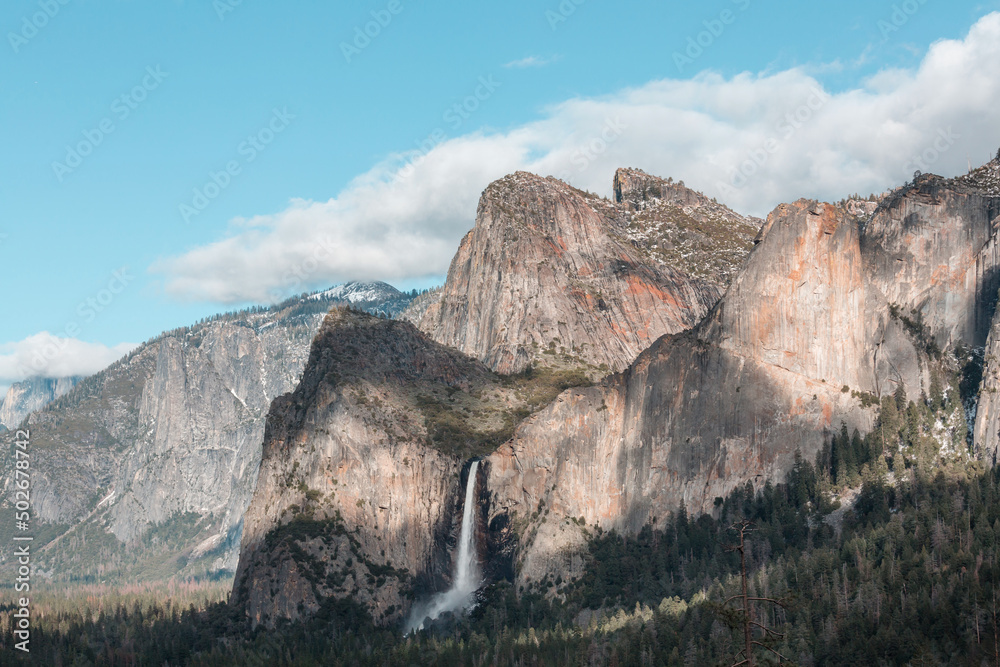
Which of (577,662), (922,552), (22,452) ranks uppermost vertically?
(22,452)

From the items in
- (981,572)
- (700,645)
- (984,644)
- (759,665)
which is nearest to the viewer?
(759,665)

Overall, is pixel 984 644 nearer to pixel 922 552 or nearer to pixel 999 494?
pixel 922 552

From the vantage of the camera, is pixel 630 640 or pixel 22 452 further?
pixel 630 640

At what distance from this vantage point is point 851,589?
187125mm

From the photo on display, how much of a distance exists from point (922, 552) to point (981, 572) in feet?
37.2

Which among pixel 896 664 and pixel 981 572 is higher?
pixel 981 572

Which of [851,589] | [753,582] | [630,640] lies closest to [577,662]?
[630,640]

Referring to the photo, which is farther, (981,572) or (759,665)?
(981,572)

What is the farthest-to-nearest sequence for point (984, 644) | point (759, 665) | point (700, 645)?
point (700, 645) < point (984, 644) < point (759, 665)

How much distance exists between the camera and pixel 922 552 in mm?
186500

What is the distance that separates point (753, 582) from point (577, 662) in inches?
1190

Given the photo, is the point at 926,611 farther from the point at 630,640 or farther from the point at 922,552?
the point at 630,640

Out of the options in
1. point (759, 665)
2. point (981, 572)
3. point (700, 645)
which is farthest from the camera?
point (700, 645)

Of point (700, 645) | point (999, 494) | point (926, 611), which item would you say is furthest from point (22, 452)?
point (999, 494)
